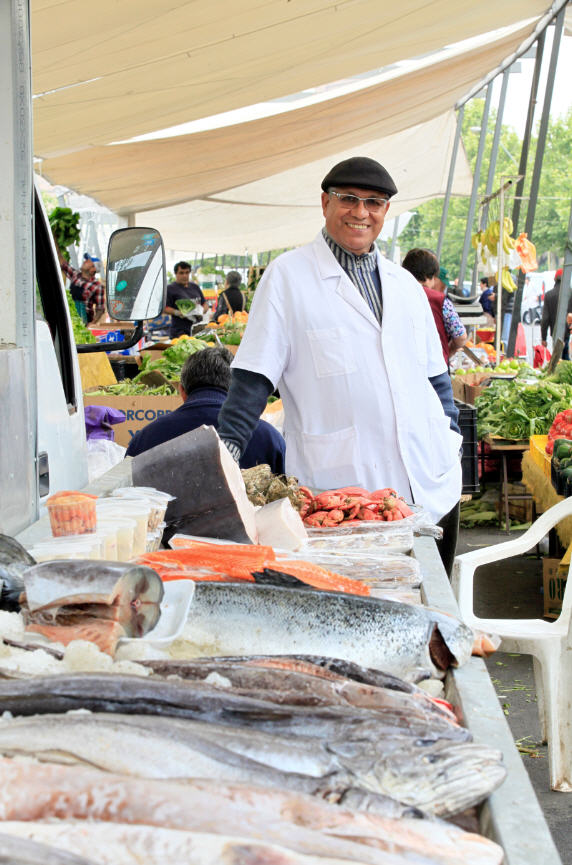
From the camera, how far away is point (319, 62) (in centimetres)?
959

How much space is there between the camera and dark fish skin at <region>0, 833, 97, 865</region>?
1.02 metres

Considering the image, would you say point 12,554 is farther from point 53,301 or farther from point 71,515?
point 53,301

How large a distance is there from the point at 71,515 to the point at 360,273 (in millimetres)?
2073

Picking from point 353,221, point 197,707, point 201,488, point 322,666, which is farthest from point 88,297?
point 197,707

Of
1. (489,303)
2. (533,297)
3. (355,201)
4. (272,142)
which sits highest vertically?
(272,142)

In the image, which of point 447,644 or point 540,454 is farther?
point 540,454

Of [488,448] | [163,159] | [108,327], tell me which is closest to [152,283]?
[488,448]

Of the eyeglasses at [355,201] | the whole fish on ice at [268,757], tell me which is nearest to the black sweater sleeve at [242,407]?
the eyeglasses at [355,201]

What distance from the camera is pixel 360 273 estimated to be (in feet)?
13.2

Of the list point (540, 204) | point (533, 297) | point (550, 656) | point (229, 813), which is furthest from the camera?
point (540, 204)

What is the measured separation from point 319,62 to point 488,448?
168 inches

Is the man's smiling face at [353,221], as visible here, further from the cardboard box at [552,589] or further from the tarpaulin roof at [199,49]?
the cardboard box at [552,589]

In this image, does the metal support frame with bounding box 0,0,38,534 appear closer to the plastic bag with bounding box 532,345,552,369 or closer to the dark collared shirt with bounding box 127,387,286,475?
the dark collared shirt with bounding box 127,387,286,475

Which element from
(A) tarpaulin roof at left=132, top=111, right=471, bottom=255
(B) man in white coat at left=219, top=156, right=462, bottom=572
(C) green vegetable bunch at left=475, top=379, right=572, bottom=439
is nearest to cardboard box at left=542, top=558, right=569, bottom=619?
(B) man in white coat at left=219, top=156, right=462, bottom=572
